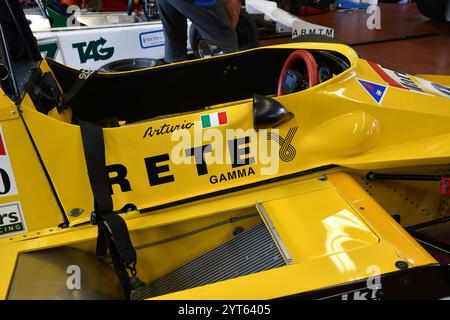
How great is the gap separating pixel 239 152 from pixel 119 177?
0.50 m

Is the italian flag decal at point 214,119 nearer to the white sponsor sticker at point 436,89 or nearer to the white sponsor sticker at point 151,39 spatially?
the white sponsor sticker at point 436,89

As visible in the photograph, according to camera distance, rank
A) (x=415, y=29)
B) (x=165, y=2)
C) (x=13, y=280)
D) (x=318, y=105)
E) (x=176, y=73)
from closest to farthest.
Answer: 1. (x=13, y=280)
2. (x=318, y=105)
3. (x=176, y=73)
4. (x=165, y=2)
5. (x=415, y=29)

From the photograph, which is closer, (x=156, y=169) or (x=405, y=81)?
(x=156, y=169)

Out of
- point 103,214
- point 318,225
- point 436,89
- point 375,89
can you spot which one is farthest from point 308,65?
point 103,214

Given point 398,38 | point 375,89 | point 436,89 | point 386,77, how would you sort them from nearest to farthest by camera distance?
point 375,89
point 386,77
point 436,89
point 398,38

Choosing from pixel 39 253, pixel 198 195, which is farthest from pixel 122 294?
pixel 198 195

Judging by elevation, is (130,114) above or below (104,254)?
above

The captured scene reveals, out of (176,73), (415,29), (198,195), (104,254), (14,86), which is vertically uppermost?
(14,86)

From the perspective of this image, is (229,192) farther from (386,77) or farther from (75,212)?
(386,77)

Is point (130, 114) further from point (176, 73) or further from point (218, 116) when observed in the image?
point (218, 116)

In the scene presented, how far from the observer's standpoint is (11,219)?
5.48ft

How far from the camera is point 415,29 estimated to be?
7051mm

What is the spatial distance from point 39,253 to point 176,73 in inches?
47.8

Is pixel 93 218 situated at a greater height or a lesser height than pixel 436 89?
lesser
